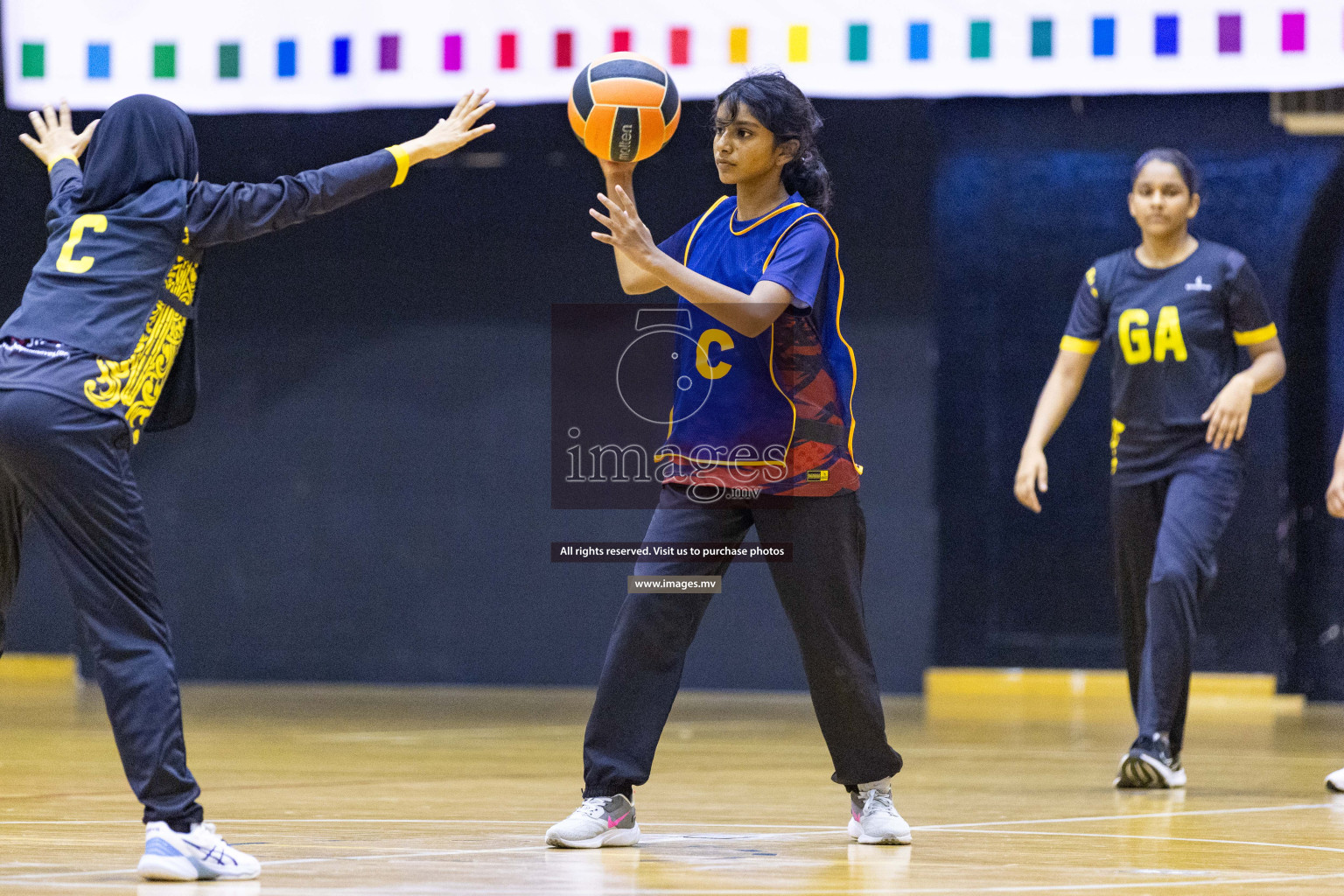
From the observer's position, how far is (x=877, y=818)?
376 centimetres

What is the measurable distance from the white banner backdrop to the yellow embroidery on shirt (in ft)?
14.3

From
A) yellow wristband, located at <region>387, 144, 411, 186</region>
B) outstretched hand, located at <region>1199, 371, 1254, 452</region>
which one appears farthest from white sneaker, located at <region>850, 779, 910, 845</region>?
outstretched hand, located at <region>1199, 371, 1254, 452</region>

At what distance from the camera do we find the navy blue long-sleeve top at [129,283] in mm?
3188

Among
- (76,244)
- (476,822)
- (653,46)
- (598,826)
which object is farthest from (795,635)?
(653,46)

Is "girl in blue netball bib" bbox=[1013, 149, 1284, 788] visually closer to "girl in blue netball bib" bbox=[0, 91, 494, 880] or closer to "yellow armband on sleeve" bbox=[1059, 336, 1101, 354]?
"yellow armband on sleeve" bbox=[1059, 336, 1101, 354]

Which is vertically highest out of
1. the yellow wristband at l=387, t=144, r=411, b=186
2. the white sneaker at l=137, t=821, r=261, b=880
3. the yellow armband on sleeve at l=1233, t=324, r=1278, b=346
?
the yellow wristband at l=387, t=144, r=411, b=186

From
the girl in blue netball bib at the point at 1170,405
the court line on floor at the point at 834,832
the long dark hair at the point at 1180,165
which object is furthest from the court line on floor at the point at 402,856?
the long dark hair at the point at 1180,165

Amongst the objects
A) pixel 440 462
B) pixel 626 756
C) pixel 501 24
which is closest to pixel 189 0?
pixel 501 24

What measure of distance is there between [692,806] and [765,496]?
1245mm

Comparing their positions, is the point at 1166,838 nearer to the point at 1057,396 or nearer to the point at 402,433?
the point at 1057,396

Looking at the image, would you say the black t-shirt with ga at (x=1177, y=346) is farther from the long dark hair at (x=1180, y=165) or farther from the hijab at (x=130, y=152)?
the hijab at (x=130, y=152)

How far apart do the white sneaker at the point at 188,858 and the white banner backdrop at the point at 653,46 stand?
491 cm

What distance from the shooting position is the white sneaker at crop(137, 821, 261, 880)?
3.11 m

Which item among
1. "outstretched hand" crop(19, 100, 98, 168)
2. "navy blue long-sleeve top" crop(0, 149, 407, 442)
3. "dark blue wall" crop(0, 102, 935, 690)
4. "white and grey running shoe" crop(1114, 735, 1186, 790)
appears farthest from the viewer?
"dark blue wall" crop(0, 102, 935, 690)
